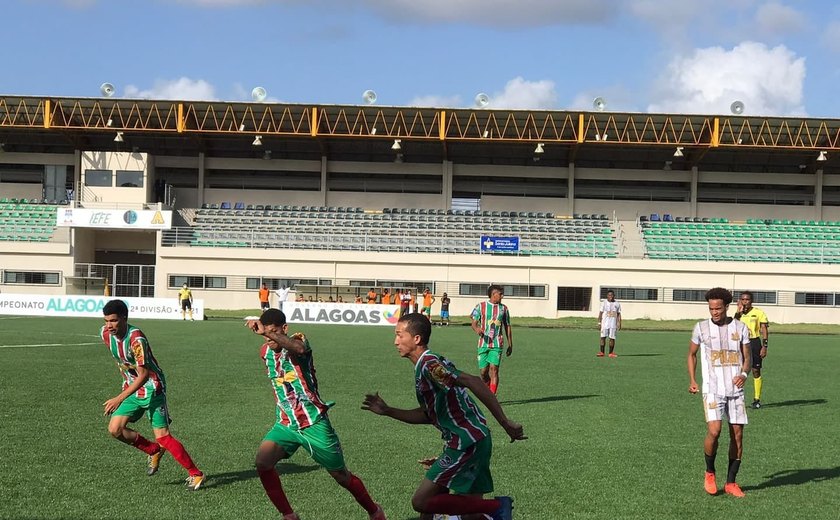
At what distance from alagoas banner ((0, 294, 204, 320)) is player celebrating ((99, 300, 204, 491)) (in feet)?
112

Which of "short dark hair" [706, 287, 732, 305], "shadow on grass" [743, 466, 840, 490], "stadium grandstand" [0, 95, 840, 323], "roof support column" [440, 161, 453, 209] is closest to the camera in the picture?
"short dark hair" [706, 287, 732, 305]

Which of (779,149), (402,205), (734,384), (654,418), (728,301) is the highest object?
(779,149)

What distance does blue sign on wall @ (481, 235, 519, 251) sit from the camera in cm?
5100

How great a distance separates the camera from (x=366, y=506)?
276 inches

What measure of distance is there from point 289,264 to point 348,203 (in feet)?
32.2

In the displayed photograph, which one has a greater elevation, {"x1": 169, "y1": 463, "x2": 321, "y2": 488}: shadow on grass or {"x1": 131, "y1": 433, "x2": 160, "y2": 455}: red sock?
{"x1": 131, "y1": 433, "x2": 160, "y2": 455}: red sock

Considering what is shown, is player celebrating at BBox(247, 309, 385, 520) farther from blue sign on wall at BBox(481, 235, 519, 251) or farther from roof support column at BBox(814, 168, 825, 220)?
roof support column at BBox(814, 168, 825, 220)

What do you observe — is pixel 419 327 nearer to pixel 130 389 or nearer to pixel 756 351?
pixel 130 389

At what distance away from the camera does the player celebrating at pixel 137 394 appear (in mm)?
8438

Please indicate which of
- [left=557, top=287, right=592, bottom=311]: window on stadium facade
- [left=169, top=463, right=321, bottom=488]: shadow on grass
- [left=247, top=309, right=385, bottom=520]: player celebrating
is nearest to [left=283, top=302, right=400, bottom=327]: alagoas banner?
[left=557, top=287, right=592, bottom=311]: window on stadium facade

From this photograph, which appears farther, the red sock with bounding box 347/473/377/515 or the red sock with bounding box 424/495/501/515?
the red sock with bounding box 347/473/377/515

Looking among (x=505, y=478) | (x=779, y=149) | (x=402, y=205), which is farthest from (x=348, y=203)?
(x=505, y=478)

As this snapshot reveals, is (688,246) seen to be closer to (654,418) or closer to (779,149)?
(779,149)

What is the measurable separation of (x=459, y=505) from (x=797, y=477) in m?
4.95
